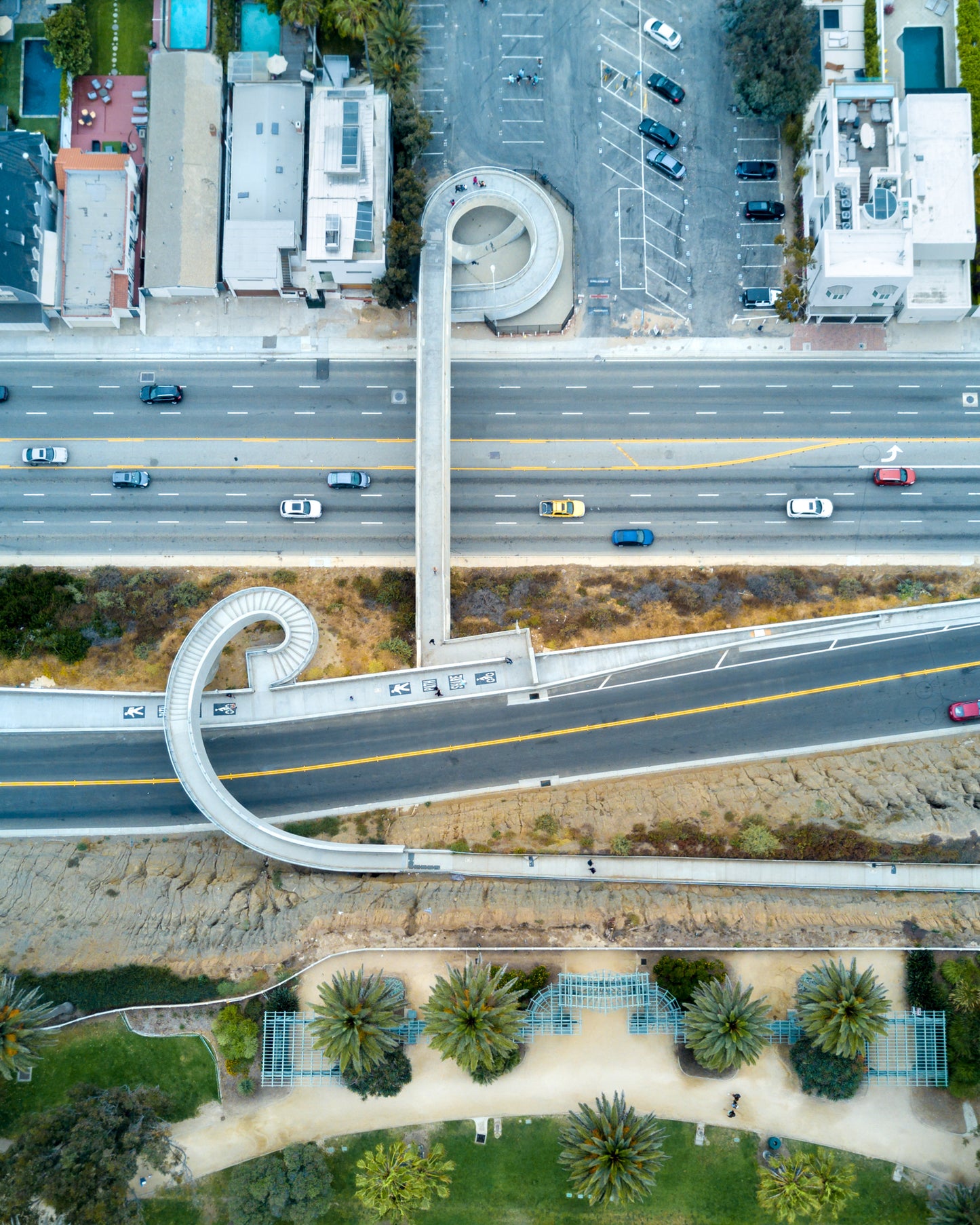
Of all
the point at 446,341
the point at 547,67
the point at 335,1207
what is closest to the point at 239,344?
the point at 446,341

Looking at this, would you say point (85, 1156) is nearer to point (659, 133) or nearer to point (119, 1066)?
point (119, 1066)

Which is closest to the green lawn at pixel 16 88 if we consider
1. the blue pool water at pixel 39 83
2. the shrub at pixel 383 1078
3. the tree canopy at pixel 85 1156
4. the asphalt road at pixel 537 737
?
the blue pool water at pixel 39 83

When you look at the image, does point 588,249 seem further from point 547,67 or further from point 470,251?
point 547,67

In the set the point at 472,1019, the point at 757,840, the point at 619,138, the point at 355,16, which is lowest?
the point at 472,1019

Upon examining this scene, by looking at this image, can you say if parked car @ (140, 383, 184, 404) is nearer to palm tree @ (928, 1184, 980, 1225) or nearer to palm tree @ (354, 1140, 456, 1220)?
palm tree @ (354, 1140, 456, 1220)

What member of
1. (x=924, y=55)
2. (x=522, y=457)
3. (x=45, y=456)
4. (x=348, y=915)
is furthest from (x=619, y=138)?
(x=348, y=915)

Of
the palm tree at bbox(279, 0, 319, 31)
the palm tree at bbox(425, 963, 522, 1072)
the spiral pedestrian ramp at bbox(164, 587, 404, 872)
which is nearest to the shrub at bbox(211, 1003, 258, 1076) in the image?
the spiral pedestrian ramp at bbox(164, 587, 404, 872)

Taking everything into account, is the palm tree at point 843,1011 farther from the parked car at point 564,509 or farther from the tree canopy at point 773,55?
the tree canopy at point 773,55
